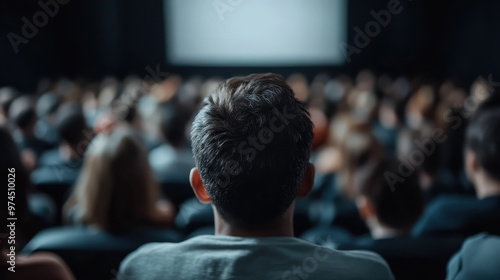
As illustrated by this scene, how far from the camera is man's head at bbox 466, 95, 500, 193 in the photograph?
2148mm

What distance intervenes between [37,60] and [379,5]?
669 centimetres

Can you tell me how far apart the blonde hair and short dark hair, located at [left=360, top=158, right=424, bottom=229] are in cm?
84

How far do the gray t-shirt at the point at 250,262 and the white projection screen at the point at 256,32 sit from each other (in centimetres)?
1152

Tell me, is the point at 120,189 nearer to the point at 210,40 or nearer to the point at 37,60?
the point at 37,60

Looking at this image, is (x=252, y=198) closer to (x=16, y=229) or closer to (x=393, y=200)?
(x=16, y=229)

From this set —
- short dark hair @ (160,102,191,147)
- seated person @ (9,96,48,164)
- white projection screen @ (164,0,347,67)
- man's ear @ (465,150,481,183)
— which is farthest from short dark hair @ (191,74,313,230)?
white projection screen @ (164,0,347,67)

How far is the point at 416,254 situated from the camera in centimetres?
192

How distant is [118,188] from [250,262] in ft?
4.17
